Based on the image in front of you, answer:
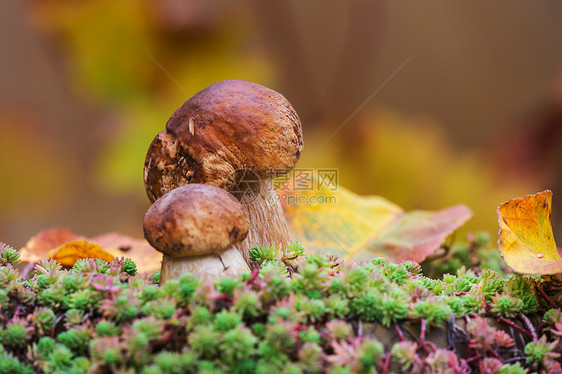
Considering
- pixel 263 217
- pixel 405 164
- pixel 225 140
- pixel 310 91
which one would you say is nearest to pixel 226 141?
pixel 225 140

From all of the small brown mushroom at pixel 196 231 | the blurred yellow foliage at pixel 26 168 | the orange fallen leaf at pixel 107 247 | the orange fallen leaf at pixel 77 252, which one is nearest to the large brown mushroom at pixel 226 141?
the small brown mushroom at pixel 196 231

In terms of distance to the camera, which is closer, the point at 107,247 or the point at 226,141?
the point at 226,141

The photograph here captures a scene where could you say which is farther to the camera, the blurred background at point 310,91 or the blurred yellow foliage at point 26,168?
the blurred yellow foliage at point 26,168

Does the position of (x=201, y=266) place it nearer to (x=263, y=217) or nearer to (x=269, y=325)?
(x=269, y=325)

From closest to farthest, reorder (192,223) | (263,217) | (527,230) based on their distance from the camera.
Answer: (192,223)
(527,230)
(263,217)

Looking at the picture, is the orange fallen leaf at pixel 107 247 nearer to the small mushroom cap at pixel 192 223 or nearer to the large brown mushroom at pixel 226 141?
the large brown mushroom at pixel 226 141

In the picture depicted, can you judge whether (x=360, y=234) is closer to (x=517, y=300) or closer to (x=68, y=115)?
(x=517, y=300)

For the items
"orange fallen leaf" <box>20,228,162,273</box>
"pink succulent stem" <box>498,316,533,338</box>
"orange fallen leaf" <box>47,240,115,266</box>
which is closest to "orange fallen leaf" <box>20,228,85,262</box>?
"orange fallen leaf" <box>20,228,162,273</box>
